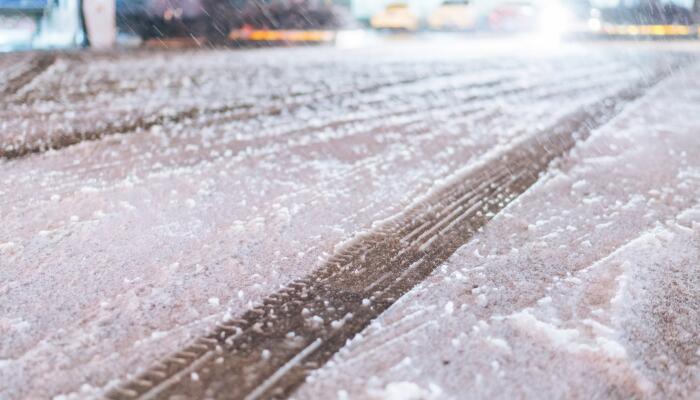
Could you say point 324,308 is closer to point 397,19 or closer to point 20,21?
point 20,21

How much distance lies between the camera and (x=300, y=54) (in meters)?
11.5

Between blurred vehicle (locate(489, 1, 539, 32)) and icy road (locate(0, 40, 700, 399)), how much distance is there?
15.3 meters

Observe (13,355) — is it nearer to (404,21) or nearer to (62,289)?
(62,289)

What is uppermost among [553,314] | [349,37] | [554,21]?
[554,21]

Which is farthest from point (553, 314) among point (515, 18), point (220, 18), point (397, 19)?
point (515, 18)

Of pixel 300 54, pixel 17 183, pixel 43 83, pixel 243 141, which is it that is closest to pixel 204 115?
pixel 243 141

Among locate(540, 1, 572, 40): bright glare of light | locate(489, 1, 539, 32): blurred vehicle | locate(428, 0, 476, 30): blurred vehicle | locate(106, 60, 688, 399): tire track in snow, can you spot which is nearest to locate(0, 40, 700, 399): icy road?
locate(106, 60, 688, 399): tire track in snow

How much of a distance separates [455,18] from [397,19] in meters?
2.27

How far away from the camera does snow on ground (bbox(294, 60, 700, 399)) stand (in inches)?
56.3

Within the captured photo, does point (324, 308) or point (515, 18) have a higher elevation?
point (515, 18)

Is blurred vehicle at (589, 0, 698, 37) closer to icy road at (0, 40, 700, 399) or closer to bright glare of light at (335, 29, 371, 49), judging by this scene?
bright glare of light at (335, 29, 371, 49)

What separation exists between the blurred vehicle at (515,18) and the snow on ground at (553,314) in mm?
17681

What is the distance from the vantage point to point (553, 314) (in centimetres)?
176

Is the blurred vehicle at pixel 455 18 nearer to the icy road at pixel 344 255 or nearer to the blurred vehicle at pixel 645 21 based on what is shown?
the blurred vehicle at pixel 645 21
